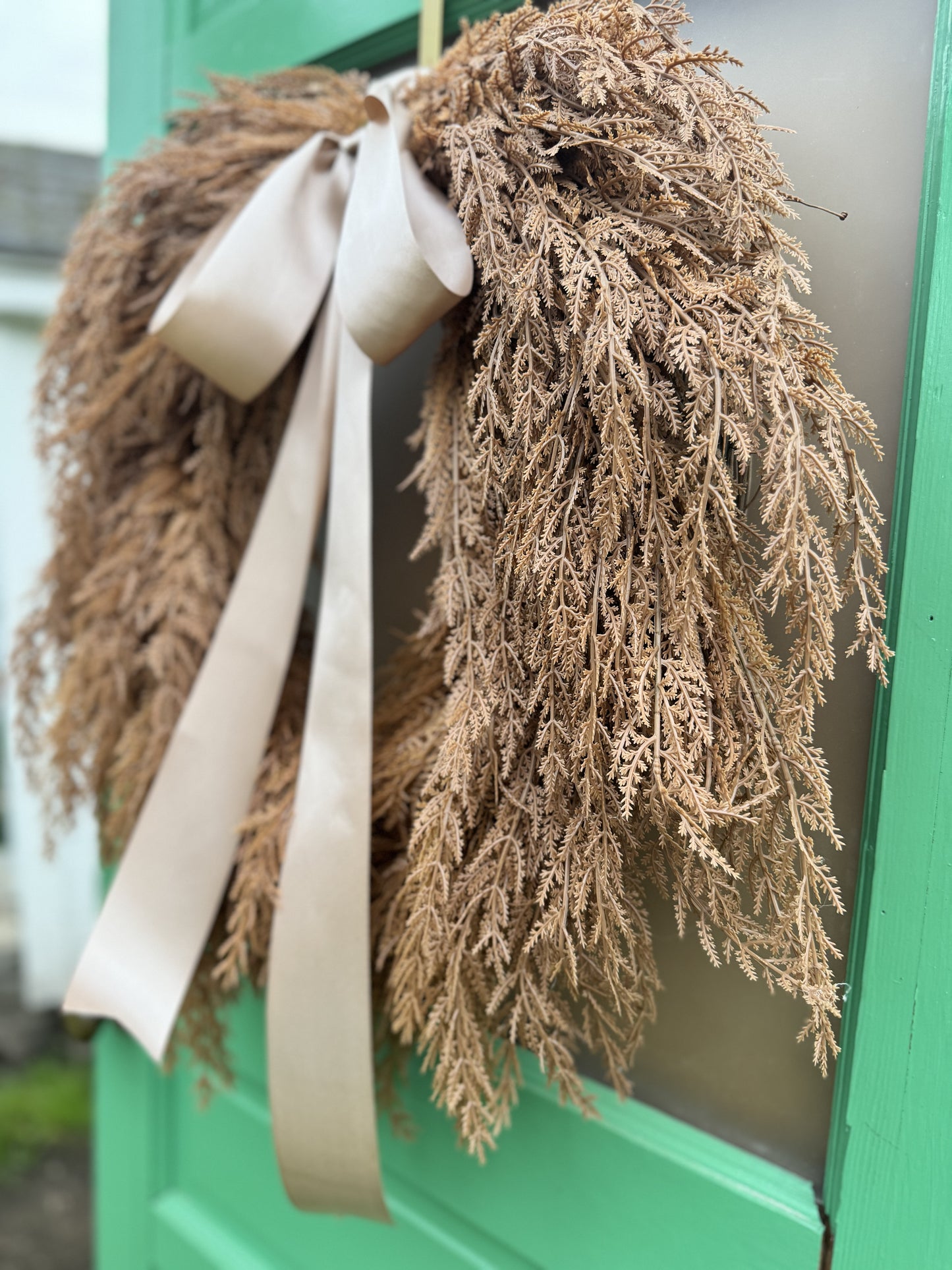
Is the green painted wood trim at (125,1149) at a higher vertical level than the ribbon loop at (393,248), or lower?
lower

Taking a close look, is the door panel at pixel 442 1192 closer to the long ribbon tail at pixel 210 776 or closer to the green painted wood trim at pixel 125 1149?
the green painted wood trim at pixel 125 1149

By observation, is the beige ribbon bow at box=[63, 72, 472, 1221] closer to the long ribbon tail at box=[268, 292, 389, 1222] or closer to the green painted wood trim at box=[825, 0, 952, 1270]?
the long ribbon tail at box=[268, 292, 389, 1222]

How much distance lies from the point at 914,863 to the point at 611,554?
0.28 meters

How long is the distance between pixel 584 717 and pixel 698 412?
0.19m

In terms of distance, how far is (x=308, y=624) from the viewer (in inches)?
34.5

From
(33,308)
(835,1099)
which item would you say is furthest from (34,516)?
(835,1099)

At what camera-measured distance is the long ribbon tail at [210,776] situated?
29.0 inches

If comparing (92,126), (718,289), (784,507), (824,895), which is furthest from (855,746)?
(92,126)

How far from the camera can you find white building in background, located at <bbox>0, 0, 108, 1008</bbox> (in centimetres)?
247

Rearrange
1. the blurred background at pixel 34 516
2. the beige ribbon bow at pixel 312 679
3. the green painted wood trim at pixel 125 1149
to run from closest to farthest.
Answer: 1. the beige ribbon bow at pixel 312 679
2. the green painted wood trim at pixel 125 1149
3. the blurred background at pixel 34 516

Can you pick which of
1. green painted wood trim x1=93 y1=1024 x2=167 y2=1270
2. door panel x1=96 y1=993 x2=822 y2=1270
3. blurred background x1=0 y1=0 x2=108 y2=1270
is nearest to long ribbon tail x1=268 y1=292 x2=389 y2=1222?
door panel x1=96 y1=993 x2=822 y2=1270

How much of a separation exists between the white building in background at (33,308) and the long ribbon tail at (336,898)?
196cm

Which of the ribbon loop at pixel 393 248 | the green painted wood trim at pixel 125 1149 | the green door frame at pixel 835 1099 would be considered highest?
the ribbon loop at pixel 393 248

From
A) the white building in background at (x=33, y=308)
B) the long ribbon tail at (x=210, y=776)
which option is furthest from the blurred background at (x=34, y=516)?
the long ribbon tail at (x=210, y=776)
